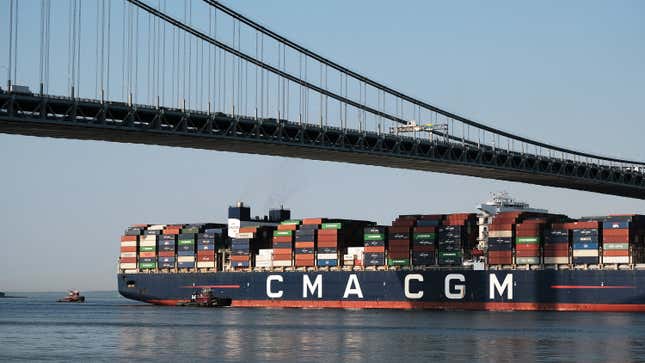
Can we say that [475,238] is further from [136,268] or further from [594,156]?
[136,268]

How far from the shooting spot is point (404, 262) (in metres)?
97.4

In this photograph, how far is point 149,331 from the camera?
65.2 m

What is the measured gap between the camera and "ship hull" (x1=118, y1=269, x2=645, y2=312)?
88688 millimetres

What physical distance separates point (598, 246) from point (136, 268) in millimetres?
46822

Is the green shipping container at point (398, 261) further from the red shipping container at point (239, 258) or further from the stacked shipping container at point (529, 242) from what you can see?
the red shipping container at point (239, 258)

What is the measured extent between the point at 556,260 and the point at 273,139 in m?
27.5

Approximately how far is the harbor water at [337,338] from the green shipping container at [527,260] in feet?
26.8

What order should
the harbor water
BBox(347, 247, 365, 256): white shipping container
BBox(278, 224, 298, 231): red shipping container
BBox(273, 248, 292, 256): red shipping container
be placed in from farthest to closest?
BBox(278, 224, 298, 231): red shipping container, BBox(273, 248, 292, 256): red shipping container, BBox(347, 247, 365, 256): white shipping container, the harbor water

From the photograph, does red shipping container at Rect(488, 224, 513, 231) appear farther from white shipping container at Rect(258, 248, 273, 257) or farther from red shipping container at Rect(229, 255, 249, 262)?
red shipping container at Rect(229, 255, 249, 262)

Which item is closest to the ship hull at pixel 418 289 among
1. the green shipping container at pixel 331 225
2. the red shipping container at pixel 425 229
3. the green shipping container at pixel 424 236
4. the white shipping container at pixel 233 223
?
the green shipping container at pixel 424 236

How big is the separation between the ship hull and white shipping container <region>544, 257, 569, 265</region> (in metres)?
0.68

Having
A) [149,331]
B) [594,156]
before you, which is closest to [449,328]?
[149,331]

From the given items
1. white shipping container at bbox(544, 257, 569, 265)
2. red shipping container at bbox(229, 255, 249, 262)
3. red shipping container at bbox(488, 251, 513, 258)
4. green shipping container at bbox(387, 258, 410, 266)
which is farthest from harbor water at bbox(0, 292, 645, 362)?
red shipping container at bbox(229, 255, 249, 262)

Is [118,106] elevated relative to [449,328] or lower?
elevated
